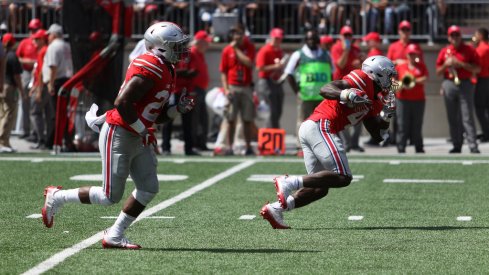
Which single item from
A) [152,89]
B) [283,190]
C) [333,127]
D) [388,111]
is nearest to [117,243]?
[152,89]

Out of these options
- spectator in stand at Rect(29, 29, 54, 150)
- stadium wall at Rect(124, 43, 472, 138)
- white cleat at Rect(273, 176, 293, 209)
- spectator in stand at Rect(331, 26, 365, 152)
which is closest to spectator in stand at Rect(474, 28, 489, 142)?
stadium wall at Rect(124, 43, 472, 138)

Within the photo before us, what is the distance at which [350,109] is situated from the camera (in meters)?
10.5

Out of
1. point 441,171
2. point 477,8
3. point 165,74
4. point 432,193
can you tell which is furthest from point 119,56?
point 165,74

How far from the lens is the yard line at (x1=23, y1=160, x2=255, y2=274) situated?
820 cm

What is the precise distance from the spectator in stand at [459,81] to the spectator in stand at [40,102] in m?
5.96

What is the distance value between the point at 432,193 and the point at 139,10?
1269cm

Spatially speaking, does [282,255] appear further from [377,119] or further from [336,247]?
[377,119]

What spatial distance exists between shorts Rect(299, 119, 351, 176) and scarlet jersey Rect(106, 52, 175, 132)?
5.41 ft

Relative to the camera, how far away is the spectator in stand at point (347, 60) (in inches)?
774

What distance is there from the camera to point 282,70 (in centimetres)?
2158

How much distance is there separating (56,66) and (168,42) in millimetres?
10372

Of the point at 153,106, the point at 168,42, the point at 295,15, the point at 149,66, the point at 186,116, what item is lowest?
the point at 186,116

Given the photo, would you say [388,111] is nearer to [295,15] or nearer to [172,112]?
[172,112]

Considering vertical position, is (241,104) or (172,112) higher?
(172,112)
